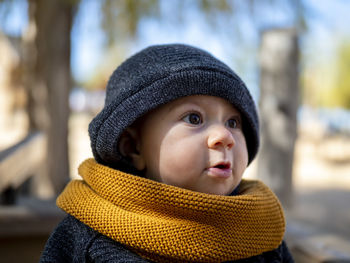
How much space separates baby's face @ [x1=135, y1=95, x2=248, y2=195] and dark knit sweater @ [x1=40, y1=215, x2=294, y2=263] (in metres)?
0.22

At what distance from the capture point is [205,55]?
1.24 meters

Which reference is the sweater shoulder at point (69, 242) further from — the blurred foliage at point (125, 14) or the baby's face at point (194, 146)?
the blurred foliage at point (125, 14)

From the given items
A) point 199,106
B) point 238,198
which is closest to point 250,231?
point 238,198

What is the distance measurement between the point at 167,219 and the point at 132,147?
27cm

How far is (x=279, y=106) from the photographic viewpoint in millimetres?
3857

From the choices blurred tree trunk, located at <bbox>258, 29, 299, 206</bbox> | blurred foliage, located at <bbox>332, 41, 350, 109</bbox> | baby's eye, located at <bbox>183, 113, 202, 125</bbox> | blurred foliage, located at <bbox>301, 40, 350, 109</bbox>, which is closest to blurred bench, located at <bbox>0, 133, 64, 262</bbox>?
baby's eye, located at <bbox>183, 113, 202, 125</bbox>

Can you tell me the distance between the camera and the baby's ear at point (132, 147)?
47.7 inches

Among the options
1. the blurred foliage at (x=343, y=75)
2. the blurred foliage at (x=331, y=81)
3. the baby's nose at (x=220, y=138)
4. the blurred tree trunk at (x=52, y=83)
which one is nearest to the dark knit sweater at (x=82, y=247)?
the baby's nose at (x=220, y=138)

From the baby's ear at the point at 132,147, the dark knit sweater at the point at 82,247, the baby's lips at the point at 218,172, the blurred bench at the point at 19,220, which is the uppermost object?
the baby's ear at the point at 132,147

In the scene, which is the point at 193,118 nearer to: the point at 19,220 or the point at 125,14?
the point at 19,220

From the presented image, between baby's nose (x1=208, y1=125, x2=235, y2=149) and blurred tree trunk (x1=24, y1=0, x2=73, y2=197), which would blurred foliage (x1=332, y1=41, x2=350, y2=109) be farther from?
baby's nose (x1=208, y1=125, x2=235, y2=149)

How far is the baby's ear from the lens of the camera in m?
1.21

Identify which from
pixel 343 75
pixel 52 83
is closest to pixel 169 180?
pixel 52 83

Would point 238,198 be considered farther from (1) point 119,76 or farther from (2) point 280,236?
(1) point 119,76
